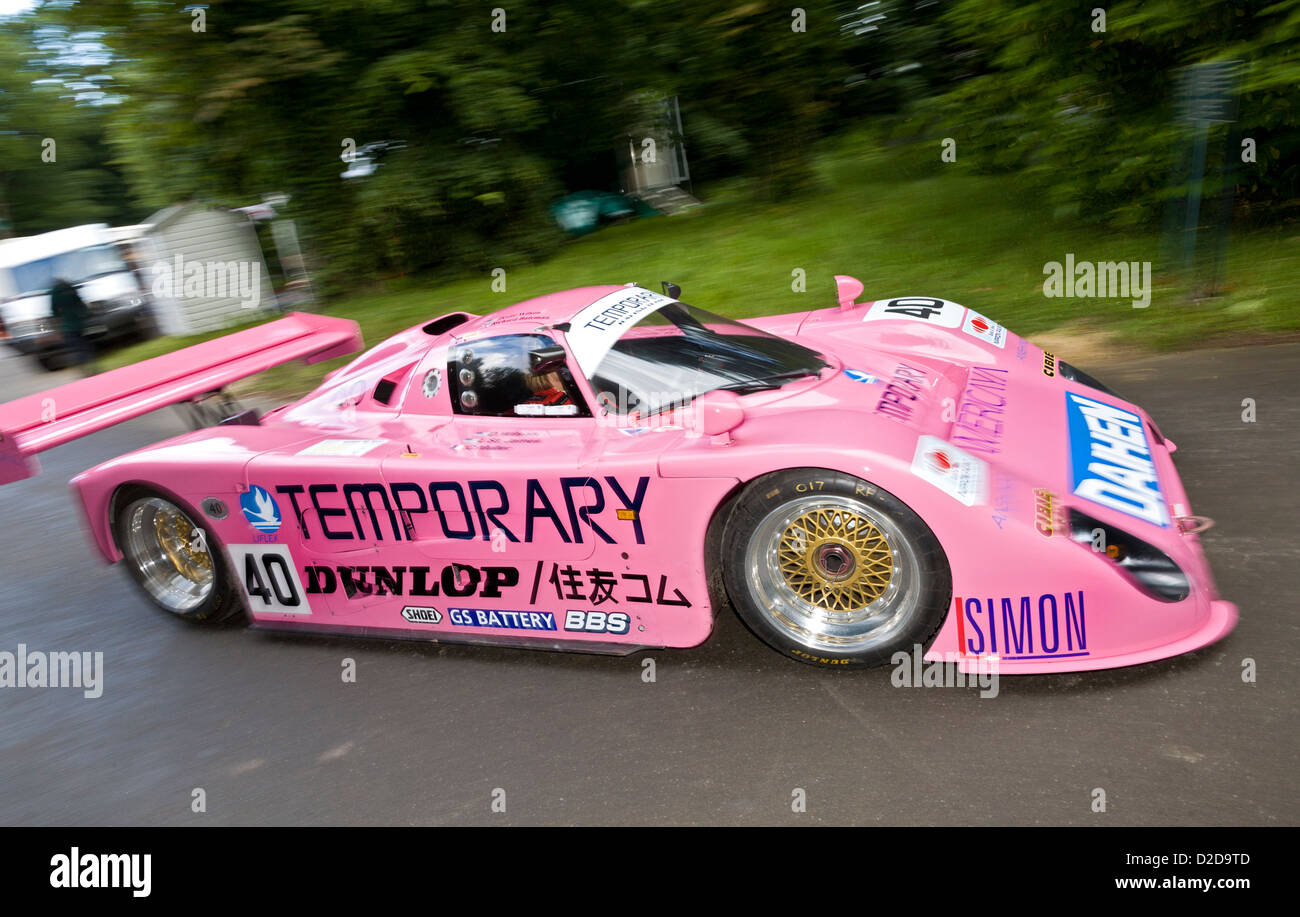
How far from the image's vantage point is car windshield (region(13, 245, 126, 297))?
15.1 m

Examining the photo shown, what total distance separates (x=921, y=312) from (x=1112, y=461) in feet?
5.68

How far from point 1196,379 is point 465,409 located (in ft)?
15.4

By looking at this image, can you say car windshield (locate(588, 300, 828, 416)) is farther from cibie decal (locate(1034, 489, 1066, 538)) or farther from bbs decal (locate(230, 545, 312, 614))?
bbs decal (locate(230, 545, 312, 614))

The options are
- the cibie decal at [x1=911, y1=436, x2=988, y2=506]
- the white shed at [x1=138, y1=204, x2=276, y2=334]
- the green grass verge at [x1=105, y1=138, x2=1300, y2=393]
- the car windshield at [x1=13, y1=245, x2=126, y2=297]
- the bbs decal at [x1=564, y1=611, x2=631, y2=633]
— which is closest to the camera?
the cibie decal at [x1=911, y1=436, x2=988, y2=506]

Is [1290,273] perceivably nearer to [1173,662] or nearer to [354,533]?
[1173,662]

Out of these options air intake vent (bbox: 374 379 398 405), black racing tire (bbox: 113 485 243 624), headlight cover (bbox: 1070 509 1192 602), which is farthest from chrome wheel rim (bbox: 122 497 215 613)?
headlight cover (bbox: 1070 509 1192 602)

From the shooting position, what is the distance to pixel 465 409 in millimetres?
4465

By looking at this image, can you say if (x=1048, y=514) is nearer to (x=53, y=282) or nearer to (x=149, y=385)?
(x=149, y=385)

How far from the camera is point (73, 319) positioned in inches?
561

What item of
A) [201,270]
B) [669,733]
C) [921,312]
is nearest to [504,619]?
[669,733]

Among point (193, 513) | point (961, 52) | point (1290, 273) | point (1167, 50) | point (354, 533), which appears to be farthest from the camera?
point (961, 52)

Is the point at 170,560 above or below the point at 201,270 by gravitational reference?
below

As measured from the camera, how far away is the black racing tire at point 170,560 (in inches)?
191

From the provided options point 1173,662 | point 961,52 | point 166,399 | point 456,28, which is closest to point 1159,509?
point 1173,662
